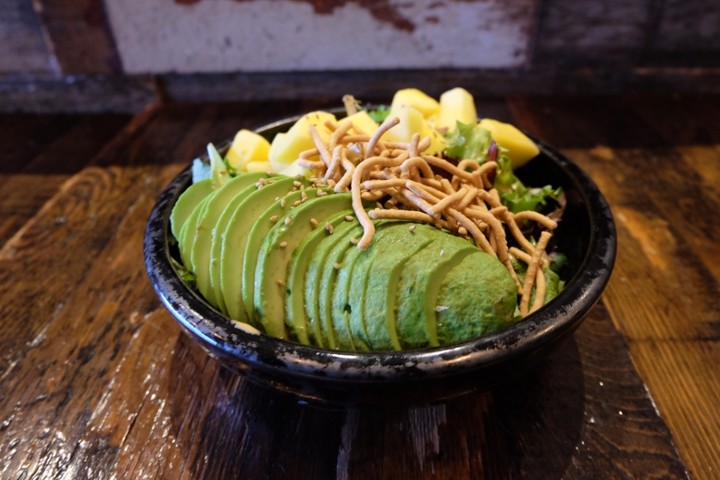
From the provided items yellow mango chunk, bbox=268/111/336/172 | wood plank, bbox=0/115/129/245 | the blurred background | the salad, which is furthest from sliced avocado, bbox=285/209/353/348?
the blurred background

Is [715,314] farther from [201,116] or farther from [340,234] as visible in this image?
[201,116]

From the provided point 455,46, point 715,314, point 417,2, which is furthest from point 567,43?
point 715,314

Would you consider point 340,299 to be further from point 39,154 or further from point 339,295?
point 39,154

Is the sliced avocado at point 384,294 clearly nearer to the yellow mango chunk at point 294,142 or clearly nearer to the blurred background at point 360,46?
the yellow mango chunk at point 294,142

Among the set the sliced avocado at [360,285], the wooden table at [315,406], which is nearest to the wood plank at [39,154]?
the wooden table at [315,406]

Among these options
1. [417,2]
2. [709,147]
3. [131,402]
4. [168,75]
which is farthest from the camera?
[168,75]

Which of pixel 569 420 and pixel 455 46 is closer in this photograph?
pixel 569 420
